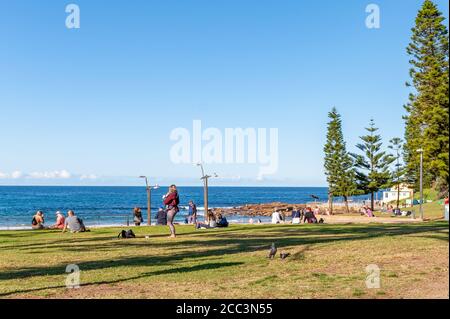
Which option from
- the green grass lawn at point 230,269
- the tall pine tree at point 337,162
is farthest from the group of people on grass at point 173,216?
the tall pine tree at point 337,162

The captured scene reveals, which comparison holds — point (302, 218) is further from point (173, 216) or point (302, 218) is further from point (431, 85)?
point (431, 85)

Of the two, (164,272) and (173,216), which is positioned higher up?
(173,216)

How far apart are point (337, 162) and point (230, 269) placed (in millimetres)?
63471

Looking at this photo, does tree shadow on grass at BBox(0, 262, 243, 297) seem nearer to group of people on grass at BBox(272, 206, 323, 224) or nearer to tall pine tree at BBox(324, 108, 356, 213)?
group of people on grass at BBox(272, 206, 323, 224)

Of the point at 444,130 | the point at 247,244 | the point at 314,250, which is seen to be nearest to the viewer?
the point at 314,250

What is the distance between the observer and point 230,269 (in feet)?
34.3

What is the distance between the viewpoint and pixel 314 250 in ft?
41.7

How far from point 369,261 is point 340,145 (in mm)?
62991

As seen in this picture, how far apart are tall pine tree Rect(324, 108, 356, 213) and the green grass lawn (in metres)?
57.4

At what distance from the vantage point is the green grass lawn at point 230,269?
26.5ft

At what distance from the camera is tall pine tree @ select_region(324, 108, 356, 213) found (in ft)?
235

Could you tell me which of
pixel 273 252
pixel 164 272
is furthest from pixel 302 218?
pixel 164 272
